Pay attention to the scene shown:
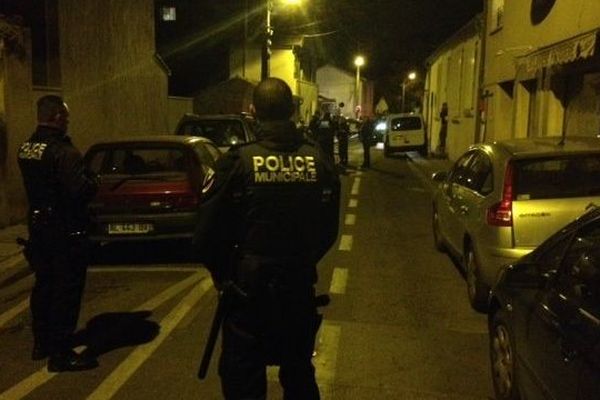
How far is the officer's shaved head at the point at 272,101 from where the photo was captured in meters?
3.27

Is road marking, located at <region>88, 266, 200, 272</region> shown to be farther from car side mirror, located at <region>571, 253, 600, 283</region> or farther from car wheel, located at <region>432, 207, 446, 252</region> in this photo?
car side mirror, located at <region>571, 253, 600, 283</region>

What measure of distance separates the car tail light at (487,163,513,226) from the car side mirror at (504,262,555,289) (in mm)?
1804

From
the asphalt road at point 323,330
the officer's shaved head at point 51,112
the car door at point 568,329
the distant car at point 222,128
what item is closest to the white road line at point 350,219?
the asphalt road at point 323,330

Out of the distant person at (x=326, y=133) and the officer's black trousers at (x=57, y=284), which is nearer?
the officer's black trousers at (x=57, y=284)

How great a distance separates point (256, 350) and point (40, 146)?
2456mm

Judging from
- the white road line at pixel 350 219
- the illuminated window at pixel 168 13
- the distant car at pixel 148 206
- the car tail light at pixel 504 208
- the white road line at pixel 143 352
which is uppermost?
the illuminated window at pixel 168 13

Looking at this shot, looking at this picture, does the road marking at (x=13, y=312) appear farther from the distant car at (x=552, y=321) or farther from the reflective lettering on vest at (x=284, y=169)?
the distant car at (x=552, y=321)

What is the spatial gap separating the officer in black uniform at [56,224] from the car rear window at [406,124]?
24624 millimetres

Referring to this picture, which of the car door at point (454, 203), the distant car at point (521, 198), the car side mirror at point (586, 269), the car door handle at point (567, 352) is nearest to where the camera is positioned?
the car door handle at point (567, 352)

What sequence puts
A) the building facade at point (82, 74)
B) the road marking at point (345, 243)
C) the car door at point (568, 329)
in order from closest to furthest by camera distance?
the car door at point (568, 329), the road marking at point (345, 243), the building facade at point (82, 74)

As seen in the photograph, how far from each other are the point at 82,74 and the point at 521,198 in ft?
35.2

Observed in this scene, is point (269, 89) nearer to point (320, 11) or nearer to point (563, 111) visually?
point (563, 111)

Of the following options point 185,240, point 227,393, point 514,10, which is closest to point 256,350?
point 227,393

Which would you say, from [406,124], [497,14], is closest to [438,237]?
[497,14]
